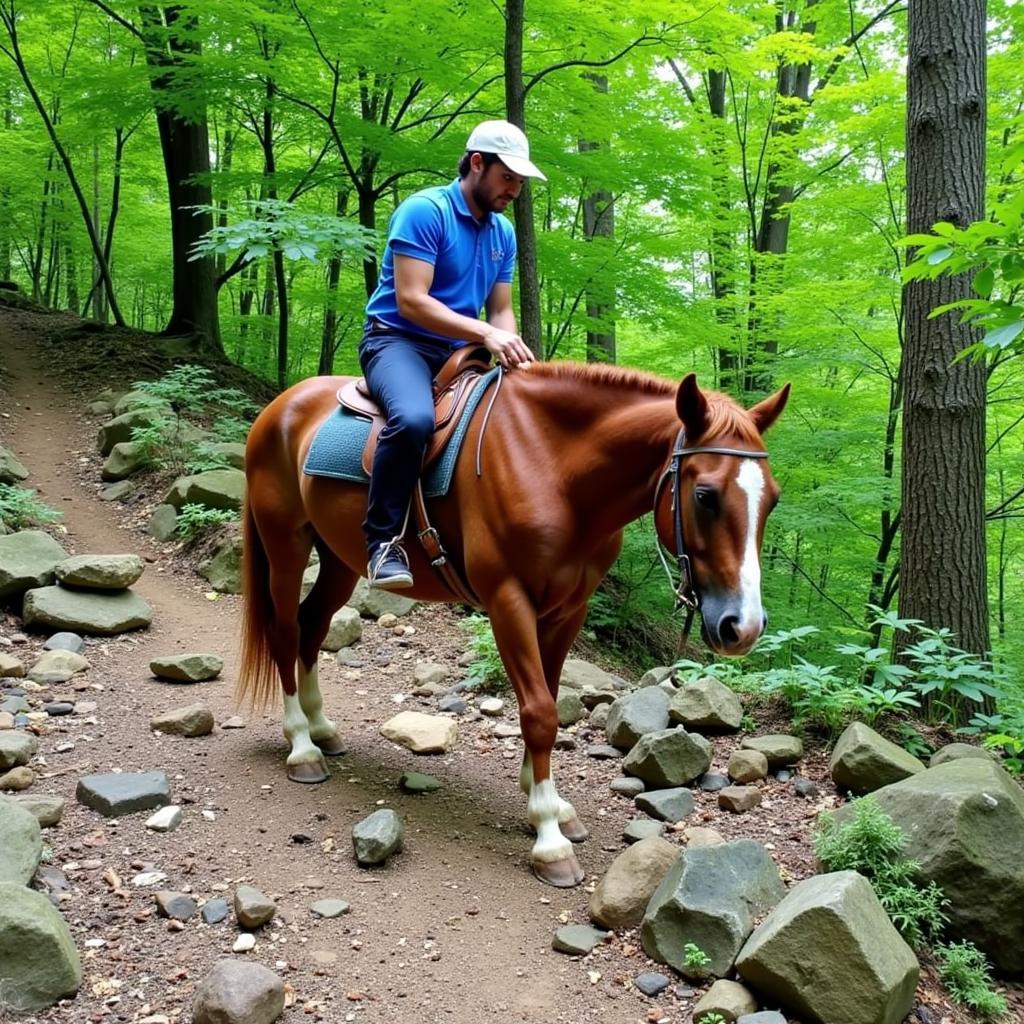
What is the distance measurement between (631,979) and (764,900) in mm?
523

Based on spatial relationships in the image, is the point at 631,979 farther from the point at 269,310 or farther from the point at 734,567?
the point at 269,310

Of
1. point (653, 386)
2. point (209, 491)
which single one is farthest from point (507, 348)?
point (209, 491)

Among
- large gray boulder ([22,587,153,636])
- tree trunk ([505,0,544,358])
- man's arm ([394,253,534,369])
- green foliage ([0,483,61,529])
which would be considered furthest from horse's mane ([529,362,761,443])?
green foliage ([0,483,61,529])

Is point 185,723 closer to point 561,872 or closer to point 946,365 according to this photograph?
point 561,872

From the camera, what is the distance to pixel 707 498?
8.53 ft

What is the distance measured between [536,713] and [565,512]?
0.78m

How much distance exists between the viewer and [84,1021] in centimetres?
225

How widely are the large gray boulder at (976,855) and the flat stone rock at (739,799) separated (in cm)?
71

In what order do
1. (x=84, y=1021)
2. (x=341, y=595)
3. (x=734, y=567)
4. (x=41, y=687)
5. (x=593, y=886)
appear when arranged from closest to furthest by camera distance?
(x=84, y=1021)
(x=734, y=567)
(x=593, y=886)
(x=341, y=595)
(x=41, y=687)

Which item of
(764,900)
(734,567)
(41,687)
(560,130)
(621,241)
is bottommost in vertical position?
(764,900)

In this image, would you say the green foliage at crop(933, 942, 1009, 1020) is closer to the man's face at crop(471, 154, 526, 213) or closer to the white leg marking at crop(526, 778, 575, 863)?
the white leg marking at crop(526, 778, 575, 863)

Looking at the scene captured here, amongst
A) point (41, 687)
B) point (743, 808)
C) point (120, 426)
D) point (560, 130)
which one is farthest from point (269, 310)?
point (743, 808)

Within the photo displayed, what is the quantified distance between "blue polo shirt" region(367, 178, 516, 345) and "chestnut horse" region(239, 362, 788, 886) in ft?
1.74

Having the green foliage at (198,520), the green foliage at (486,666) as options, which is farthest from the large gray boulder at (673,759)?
the green foliage at (198,520)
